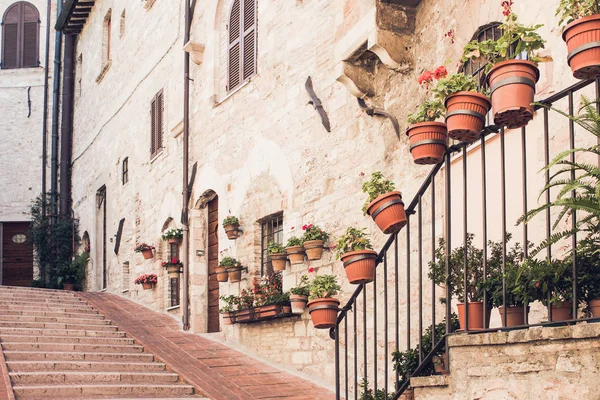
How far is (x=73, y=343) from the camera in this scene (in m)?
10.2

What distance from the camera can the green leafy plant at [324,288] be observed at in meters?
8.28

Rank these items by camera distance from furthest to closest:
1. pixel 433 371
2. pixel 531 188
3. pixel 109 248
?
1. pixel 109 248
2. pixel 531 188
3. pixel 433 371

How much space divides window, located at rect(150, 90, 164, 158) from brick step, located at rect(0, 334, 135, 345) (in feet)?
15.8

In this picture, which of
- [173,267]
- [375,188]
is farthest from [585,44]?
[173,267]

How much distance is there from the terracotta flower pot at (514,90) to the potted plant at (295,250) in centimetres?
512

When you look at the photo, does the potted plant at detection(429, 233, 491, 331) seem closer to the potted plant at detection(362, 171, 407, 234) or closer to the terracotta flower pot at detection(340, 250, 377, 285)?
the potted plant at detection(362, 171, 407, 234)

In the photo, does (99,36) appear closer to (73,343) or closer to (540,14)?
(73,343)

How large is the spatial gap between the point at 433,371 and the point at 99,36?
16415 millimetres

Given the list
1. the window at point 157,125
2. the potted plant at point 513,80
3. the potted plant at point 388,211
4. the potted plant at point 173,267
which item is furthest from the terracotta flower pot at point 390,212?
the window at point 157,125

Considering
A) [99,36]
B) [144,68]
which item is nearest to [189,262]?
[144,68]

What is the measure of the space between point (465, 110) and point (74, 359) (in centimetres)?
618

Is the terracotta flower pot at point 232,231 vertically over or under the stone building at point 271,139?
under

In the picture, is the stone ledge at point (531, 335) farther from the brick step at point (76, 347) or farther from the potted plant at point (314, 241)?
the brick step at point (76, 347)

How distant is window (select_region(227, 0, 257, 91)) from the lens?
11828 mm
